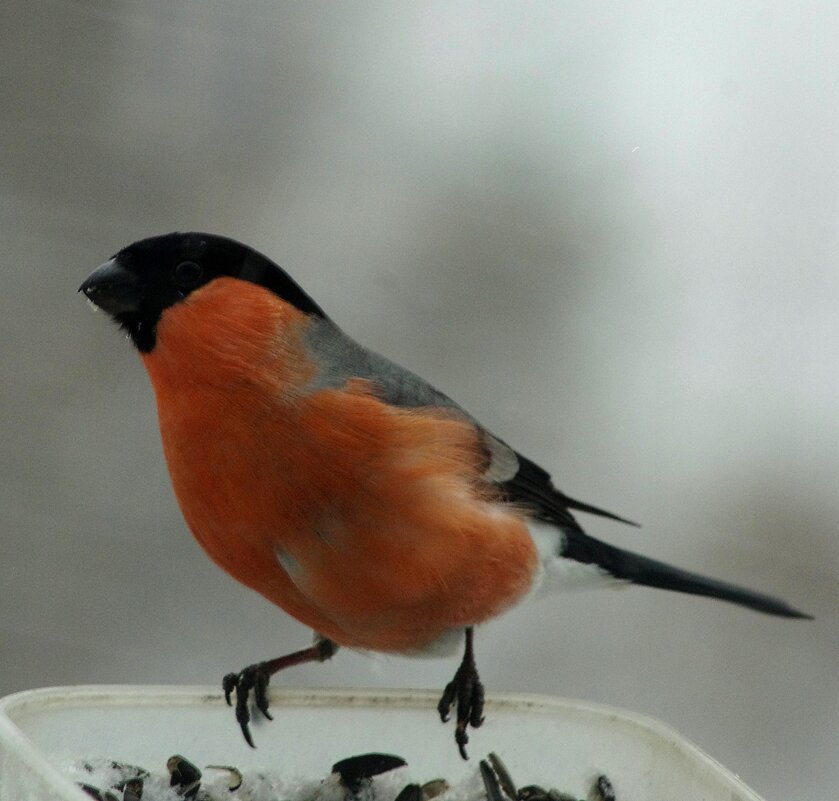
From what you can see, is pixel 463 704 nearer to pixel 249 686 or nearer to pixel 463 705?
pixel 463 705

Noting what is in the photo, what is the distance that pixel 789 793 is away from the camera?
2.46 metres

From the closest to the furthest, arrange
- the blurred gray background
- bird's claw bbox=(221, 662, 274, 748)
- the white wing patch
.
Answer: bird's claw bbox=(221, 662, 274, 748) → the white wing patch → the blurred gray background

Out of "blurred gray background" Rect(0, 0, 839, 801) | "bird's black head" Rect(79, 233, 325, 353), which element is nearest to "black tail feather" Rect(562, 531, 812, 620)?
"blurred gray background" Rect(0, 0, 839, 801)

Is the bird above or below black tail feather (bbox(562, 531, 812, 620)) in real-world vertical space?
above

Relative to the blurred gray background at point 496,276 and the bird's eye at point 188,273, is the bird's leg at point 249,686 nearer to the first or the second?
the blurred gray background at point 496,276

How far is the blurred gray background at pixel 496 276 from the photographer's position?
5.10 feet

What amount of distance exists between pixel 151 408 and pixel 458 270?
1.62 ft

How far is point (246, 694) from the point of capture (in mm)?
1305

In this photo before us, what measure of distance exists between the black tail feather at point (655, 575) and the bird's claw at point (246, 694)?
41cm

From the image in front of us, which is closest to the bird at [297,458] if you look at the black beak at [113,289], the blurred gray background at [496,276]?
the black beak at [113,289]

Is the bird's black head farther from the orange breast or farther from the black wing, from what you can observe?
the black wing

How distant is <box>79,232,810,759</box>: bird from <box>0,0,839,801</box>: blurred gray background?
238 mm

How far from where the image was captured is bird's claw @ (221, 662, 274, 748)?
128 centimetres

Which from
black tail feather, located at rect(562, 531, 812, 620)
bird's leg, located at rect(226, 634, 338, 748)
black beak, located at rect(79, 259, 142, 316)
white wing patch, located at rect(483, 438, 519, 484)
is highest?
black beak, located at rect(79, 259, 142, 316)
